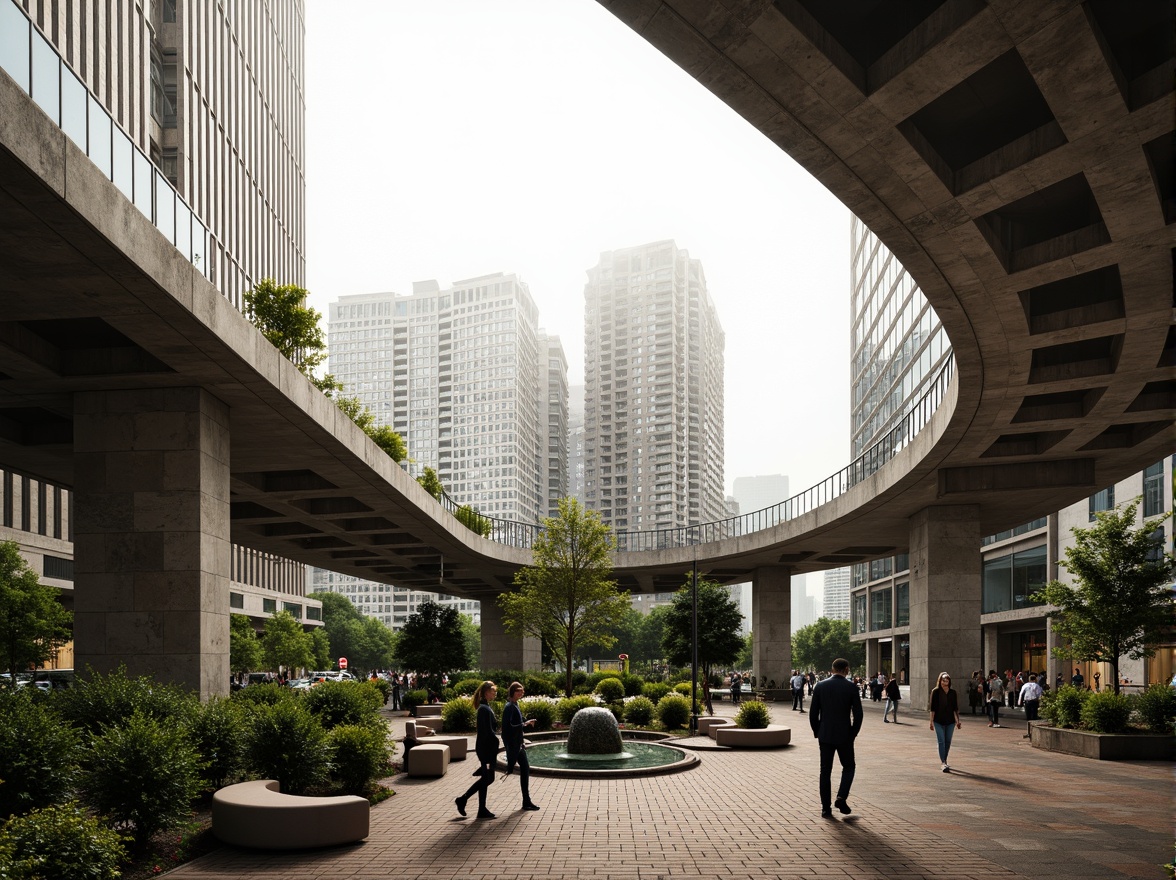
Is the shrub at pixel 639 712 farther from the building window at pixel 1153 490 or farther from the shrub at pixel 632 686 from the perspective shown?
the building window at pixel 1153 490

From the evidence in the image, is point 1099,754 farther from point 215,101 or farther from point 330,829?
point 215,101

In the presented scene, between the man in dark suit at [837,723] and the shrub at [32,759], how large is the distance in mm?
8583

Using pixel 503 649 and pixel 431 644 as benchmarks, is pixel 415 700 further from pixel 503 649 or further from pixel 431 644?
pixel 503 649

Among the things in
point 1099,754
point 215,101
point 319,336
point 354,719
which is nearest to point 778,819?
point 354,719

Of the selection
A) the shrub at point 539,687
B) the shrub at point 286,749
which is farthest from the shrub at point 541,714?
the shrub at point 539,687

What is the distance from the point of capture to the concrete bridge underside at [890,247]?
11305 mm

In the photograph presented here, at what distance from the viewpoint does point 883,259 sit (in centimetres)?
7400

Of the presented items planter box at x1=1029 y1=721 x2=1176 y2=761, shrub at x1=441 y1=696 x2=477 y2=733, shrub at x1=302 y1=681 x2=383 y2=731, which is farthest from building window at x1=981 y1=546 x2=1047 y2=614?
shrub at x1=302 y1=681 x2=383 y2=731

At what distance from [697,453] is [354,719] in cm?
16971

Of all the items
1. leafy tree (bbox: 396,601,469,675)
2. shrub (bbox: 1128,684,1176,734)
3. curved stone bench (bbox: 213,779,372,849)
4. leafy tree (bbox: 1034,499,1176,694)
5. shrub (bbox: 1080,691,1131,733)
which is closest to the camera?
curved stone bench (bbox: 213,779,372,849)

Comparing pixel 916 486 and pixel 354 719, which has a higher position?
pixel 916 486

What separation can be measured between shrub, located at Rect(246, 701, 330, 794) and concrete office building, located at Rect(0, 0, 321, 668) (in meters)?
7.95

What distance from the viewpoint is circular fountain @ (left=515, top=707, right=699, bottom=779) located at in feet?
56.1

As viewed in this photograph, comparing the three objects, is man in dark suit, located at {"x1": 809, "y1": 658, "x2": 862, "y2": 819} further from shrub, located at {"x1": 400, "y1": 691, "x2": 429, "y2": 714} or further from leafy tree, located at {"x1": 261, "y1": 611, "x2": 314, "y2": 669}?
leafy tree, located at {"x1": 261, "y1": 611, "x2": 314, "y2": 669}
